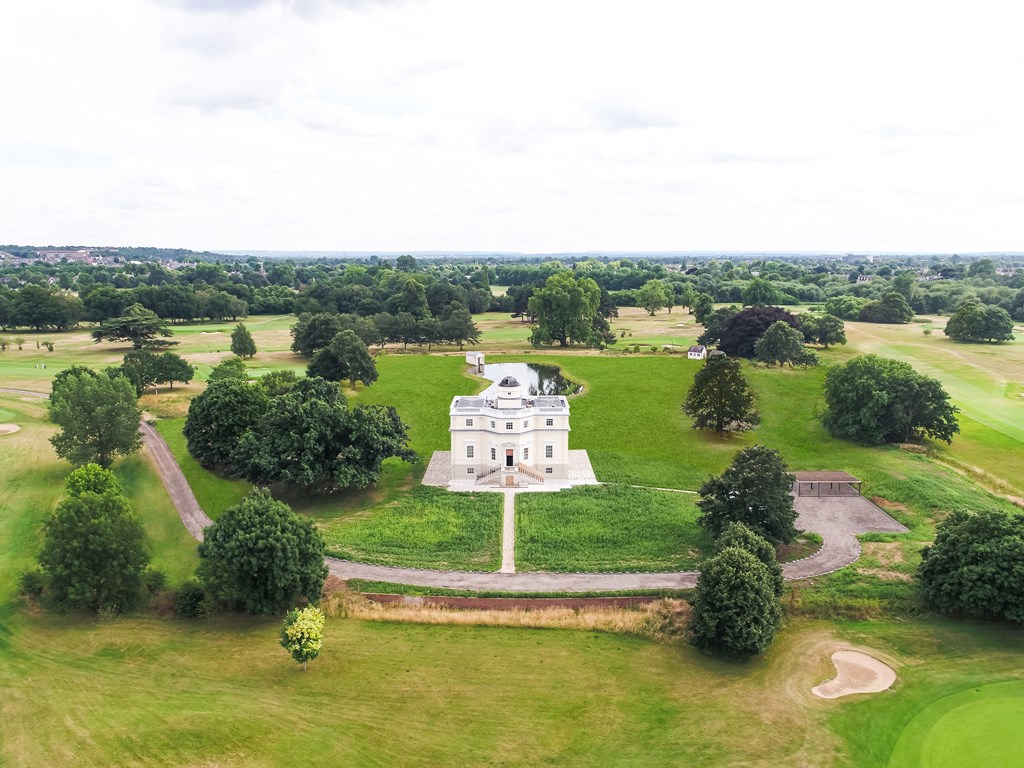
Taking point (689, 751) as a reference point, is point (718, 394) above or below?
above

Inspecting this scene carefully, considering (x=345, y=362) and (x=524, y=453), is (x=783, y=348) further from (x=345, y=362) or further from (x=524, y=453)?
(x=345, y=362)

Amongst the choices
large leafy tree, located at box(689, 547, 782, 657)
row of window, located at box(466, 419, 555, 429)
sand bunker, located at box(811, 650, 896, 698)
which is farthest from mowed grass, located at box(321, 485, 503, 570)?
sand bunker, located at box(811, 650, 896, 698)

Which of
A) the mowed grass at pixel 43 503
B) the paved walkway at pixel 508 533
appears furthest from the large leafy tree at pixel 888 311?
the mowed grass at pixel 43 503

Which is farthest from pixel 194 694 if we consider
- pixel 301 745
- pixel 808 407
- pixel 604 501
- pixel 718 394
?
pixel 808 407

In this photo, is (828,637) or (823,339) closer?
(828,637)

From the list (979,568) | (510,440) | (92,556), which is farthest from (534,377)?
(92,556)

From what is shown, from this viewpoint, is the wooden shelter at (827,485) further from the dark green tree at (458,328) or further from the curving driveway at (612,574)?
the dark green tree at (458,328)

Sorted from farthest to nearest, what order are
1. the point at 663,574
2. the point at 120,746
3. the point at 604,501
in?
the point at 604,501, the point at 663,574, the point at 120,746

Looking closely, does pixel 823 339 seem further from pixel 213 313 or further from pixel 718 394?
pixel 213 313
